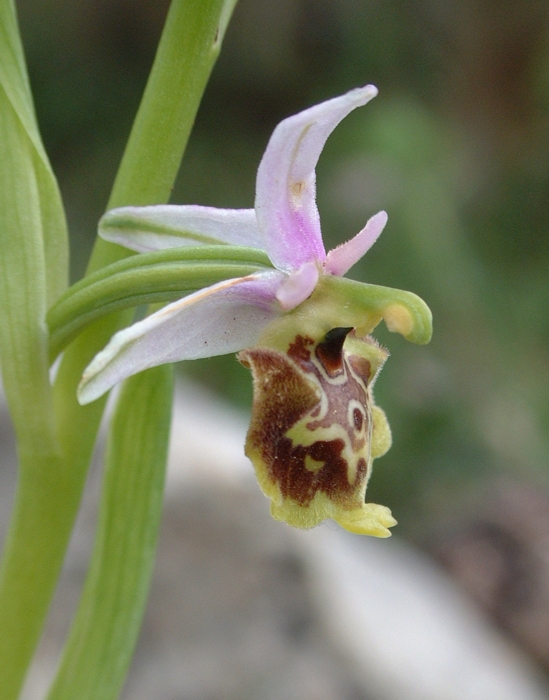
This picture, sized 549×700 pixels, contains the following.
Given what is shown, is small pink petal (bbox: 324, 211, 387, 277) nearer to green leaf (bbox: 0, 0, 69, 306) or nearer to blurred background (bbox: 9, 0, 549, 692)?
green leaf (bbox: 0, 0, 69, 306)

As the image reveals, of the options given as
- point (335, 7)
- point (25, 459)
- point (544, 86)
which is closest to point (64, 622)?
point (25, 459)

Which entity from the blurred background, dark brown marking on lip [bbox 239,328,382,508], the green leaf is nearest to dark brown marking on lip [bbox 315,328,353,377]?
dark brown marking on lip [bbox 239,328,382,508]

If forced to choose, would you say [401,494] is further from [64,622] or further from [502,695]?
[64,622]

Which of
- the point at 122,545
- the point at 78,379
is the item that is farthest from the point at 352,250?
the point at 122,545

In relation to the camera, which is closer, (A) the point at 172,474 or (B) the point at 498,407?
(A) the point at 172,474

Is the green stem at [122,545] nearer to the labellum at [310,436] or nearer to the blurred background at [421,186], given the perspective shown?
the labellum at [310,436]

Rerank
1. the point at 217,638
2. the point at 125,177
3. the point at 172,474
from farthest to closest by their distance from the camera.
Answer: the point at 172,474
the point at 217,638
the point at 125,177
